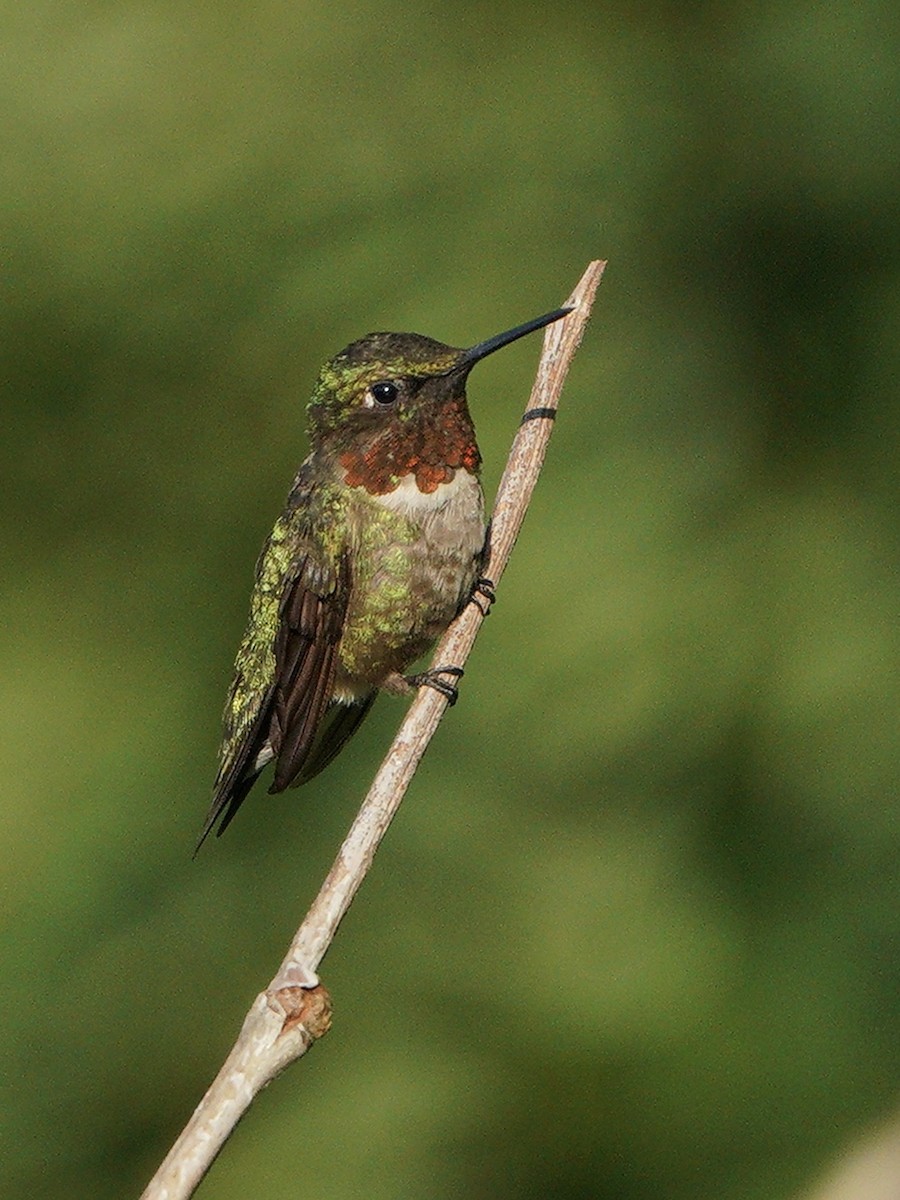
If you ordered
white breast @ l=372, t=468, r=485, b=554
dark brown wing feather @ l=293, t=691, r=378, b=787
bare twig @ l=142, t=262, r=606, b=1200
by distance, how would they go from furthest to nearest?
dark brown wing feather @ l=293, t=691, r=378, b=787
white breast @ l=372, t=468, r=485, b=554
bare twig @ l=142, t=262, r=606, b=1200

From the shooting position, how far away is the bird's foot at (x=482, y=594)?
304 cm

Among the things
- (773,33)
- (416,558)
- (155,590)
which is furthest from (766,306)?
(155,590)

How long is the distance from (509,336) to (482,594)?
549 millimetres

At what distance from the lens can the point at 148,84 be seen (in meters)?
4.26

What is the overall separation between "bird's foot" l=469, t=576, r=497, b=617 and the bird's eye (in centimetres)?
38

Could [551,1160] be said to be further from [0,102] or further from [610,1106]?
[0,102]

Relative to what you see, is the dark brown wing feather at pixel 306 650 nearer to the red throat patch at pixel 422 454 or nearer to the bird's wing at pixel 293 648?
the bird's wing at pixel 293 648

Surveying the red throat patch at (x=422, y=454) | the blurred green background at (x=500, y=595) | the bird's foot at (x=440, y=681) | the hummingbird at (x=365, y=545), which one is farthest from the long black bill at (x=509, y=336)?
the blurred green background at (x=500, y=595)

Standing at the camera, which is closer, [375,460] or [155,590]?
[375,460]

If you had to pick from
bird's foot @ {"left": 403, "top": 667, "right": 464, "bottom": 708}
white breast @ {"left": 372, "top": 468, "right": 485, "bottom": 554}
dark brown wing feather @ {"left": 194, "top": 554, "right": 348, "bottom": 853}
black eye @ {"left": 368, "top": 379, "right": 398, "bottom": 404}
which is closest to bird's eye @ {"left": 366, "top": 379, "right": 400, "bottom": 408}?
black eye @ {"left": 368, "top": 379, "right": 398, "bottom": 404}

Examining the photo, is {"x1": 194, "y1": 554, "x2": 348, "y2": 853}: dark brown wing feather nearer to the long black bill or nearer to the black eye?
the black eye

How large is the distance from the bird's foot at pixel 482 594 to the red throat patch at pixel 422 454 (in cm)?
20

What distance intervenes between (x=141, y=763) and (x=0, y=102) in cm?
185

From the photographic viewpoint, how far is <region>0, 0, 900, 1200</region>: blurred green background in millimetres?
3229
